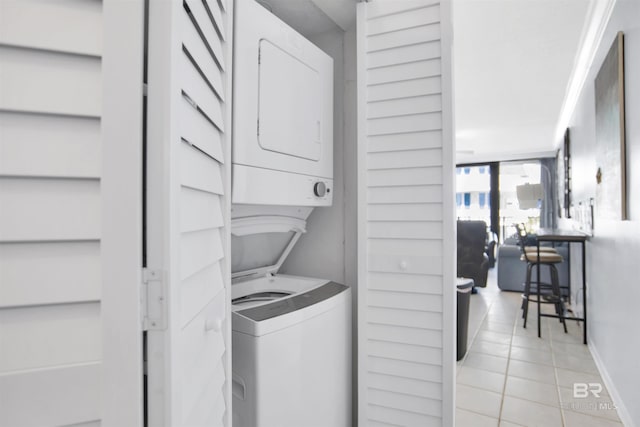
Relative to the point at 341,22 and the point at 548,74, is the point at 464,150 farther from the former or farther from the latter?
the point at 341,22

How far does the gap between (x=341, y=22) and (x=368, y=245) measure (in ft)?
3.58

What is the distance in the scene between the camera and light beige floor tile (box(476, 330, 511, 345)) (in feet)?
10.4

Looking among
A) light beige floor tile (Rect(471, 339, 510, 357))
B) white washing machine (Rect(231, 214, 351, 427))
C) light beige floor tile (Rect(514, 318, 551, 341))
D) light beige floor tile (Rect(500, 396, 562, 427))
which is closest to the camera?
white washing machine (Rect(231, 214, 351, 427))

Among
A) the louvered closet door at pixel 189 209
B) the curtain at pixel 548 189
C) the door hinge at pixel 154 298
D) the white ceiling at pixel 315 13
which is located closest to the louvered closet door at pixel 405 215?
the white ceiling at pixel 315 13

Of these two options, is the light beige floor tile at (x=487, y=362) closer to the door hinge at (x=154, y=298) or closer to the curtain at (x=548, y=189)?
the door hinge at (x=154, y=298)

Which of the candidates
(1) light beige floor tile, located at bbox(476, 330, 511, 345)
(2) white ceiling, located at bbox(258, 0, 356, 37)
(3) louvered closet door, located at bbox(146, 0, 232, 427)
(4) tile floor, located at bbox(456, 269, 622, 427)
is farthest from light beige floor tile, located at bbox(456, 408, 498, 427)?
(2) white ceiling, located at bbox(258, 0, 356, 37)

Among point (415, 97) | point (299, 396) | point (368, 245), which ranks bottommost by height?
point (299, 396)

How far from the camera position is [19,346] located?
0.54 metres

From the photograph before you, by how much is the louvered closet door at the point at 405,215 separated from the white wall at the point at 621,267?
110 centimetres

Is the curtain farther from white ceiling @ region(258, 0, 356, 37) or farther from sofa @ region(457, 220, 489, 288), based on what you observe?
white ceiling @ region(258, 0, 356, 37)

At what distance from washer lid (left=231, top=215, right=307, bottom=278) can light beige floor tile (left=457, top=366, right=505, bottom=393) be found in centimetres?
172

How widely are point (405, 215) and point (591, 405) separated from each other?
1926mm

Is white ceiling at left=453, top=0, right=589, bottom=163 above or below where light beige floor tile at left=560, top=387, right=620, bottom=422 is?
above

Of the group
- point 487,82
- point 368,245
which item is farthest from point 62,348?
point 487,82
